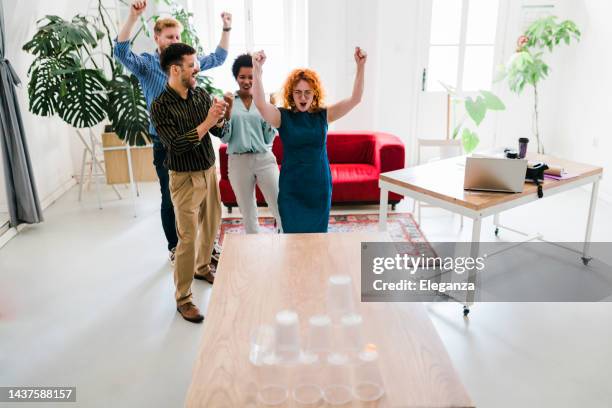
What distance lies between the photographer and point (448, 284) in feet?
11.1

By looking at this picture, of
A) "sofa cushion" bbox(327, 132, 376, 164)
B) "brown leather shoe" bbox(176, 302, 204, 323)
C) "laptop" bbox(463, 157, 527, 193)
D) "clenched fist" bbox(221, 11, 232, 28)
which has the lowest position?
"brown leather shoe" bbox(176, 302, 204, 323)

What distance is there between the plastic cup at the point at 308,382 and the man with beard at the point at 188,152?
1.53 m

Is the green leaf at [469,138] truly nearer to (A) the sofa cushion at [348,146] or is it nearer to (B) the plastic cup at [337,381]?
(A) the sofa cushion at [348,146]

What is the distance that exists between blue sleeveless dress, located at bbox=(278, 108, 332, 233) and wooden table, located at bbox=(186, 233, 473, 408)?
617 mm

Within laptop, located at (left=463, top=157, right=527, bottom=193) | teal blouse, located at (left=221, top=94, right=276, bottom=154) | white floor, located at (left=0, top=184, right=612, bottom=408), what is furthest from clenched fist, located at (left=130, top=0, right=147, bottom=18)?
laptop, located at (left=463, top=157, right=527, bottom=193)

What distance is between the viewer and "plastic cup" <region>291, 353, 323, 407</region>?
130cm

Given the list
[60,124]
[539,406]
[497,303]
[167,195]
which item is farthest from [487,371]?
[60,124]

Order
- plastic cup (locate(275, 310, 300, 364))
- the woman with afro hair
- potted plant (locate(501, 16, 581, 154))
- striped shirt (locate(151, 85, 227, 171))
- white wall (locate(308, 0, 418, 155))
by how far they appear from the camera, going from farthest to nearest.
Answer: white wall (locate(308, 0, 418, 155)), potted plant (locate(501, 16, 581, 154)), the woman with afro hair, striped shirt (locate(151, 85, 227, 171)), plastic cup (locate(275, 310, 300, 364))

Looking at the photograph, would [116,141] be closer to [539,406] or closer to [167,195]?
[167,195]

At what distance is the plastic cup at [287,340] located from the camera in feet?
4.64

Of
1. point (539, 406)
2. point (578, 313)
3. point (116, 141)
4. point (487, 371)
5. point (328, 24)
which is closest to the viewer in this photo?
point (539, 406)

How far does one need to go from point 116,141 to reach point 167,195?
218cm

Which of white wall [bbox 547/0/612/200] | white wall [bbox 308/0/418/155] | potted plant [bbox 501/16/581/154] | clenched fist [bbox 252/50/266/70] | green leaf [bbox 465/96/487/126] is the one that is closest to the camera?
clenched fist [bbox 252/50/266/70]

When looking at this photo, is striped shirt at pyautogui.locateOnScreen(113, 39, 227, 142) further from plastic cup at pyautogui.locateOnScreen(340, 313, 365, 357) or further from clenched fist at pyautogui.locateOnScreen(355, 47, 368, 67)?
plastic cup at pyautogui.locateOnScreen(340, 313, 365, 357)
